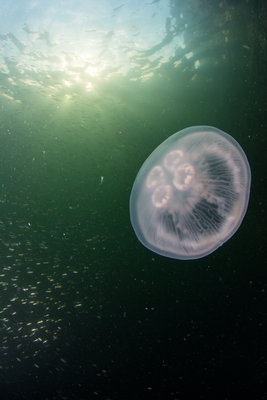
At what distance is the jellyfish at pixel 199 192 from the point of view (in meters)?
2.87

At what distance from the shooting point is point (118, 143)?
951cm

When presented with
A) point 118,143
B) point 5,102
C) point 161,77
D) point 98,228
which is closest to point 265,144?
point 161,77

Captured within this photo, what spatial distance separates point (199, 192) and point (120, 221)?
663 centimetres

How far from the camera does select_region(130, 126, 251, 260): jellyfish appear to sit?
287cm

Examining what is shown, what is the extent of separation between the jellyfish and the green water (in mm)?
3588

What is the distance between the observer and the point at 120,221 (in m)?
9.35

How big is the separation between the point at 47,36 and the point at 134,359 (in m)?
9.03

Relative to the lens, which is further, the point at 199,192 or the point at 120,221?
the point at 120,221

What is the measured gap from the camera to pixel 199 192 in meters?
2.90

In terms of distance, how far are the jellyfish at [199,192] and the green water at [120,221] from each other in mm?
3588

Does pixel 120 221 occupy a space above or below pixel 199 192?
above

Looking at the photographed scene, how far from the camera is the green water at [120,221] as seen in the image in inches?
223

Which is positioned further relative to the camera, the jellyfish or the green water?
the green water

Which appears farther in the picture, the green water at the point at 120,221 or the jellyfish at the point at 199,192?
the green water at the point at 120,221
